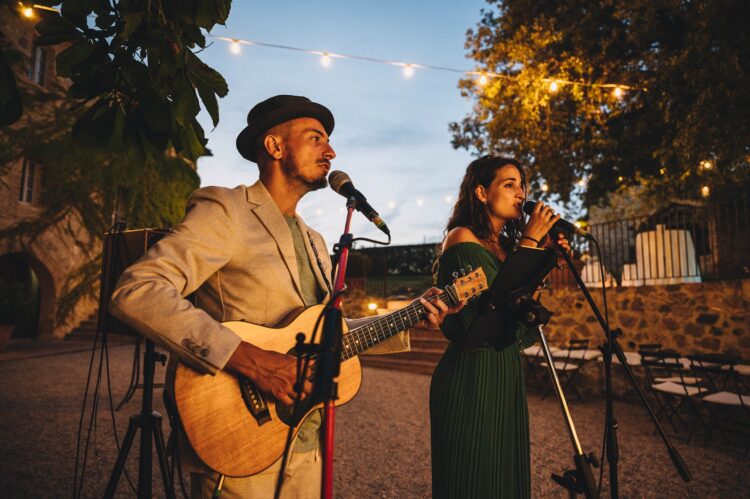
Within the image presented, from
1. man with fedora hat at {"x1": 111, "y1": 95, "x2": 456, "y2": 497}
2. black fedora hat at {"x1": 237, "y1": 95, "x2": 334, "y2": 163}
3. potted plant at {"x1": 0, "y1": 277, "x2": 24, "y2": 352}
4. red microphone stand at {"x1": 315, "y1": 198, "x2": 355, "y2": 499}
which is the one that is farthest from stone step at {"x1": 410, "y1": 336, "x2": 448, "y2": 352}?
potted plant at {"x1": 0, "y1": 277, "x2": 24, "y2": 352}

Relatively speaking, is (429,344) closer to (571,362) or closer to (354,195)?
(571,362)

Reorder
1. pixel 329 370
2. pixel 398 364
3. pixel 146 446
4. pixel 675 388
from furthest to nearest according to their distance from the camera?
1. pixel 398 364
2. pixel 675 388
3. pixel 146 446
4. pixel 329 370

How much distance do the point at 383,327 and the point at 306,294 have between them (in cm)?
41

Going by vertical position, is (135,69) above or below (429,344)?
above

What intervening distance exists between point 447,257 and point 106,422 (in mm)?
5419

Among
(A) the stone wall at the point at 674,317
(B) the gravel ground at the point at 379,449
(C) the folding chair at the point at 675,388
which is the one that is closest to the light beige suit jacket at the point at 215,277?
(B) the gravel ground at the point at 379,449

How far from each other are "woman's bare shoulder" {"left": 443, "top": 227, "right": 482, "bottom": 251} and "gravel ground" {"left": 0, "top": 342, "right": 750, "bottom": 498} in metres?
2.55

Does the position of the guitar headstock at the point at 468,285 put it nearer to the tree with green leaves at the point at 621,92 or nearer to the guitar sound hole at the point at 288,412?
the guitar sound hole at the point at 288,412

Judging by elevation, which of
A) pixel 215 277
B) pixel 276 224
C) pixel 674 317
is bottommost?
pixel 674 317

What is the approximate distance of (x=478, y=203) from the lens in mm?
2887

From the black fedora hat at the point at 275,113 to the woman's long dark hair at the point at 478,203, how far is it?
1.08 meters

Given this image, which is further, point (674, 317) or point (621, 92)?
point (621, 92)

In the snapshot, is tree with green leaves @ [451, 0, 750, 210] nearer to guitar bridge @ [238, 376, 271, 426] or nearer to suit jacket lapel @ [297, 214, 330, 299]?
suit jacket lapel @ [297, 214, 330, 299]

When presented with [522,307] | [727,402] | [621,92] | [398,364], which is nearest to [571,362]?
[727,402]
